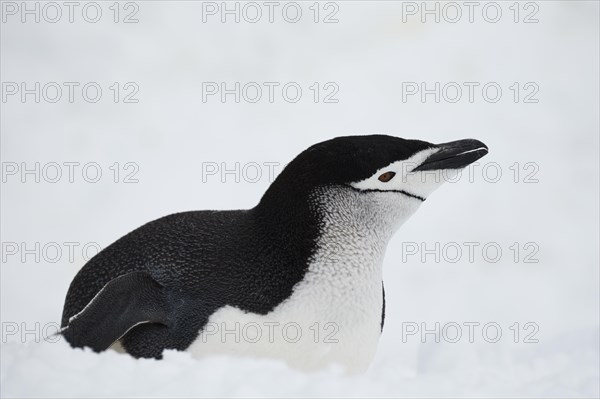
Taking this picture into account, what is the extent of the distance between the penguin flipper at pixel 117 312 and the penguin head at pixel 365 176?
14.9 inches

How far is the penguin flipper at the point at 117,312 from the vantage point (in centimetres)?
210

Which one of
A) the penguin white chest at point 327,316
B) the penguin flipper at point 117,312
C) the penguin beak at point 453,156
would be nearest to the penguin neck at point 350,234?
the penguin white chest at point 327,316

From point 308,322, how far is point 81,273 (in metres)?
0.63

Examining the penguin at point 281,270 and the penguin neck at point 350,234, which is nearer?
the penguin at point 281,270

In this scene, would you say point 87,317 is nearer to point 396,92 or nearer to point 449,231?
point 449,231

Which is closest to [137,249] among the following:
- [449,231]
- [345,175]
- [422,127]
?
[345,175]

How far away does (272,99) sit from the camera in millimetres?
5906

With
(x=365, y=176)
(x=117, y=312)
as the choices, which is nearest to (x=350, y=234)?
(x=365, y=176)

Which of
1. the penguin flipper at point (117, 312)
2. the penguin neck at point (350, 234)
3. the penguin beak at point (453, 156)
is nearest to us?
the penguin flipper at point (117, 312)

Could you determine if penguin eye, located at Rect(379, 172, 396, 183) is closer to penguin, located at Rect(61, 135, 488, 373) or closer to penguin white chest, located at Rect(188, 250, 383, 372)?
penguin, located at Rect(61, 135, 488, 373)

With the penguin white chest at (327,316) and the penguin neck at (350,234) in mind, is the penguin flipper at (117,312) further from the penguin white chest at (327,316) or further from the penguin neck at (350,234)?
the penguin neck at (350,234)

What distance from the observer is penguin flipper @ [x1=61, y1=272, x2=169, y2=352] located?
6.89ft

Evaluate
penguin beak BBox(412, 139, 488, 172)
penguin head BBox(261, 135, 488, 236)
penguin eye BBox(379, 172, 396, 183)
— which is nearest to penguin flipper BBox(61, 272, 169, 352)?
penguin head BBox(261, 135, 488, 236)

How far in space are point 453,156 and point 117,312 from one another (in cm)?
91
